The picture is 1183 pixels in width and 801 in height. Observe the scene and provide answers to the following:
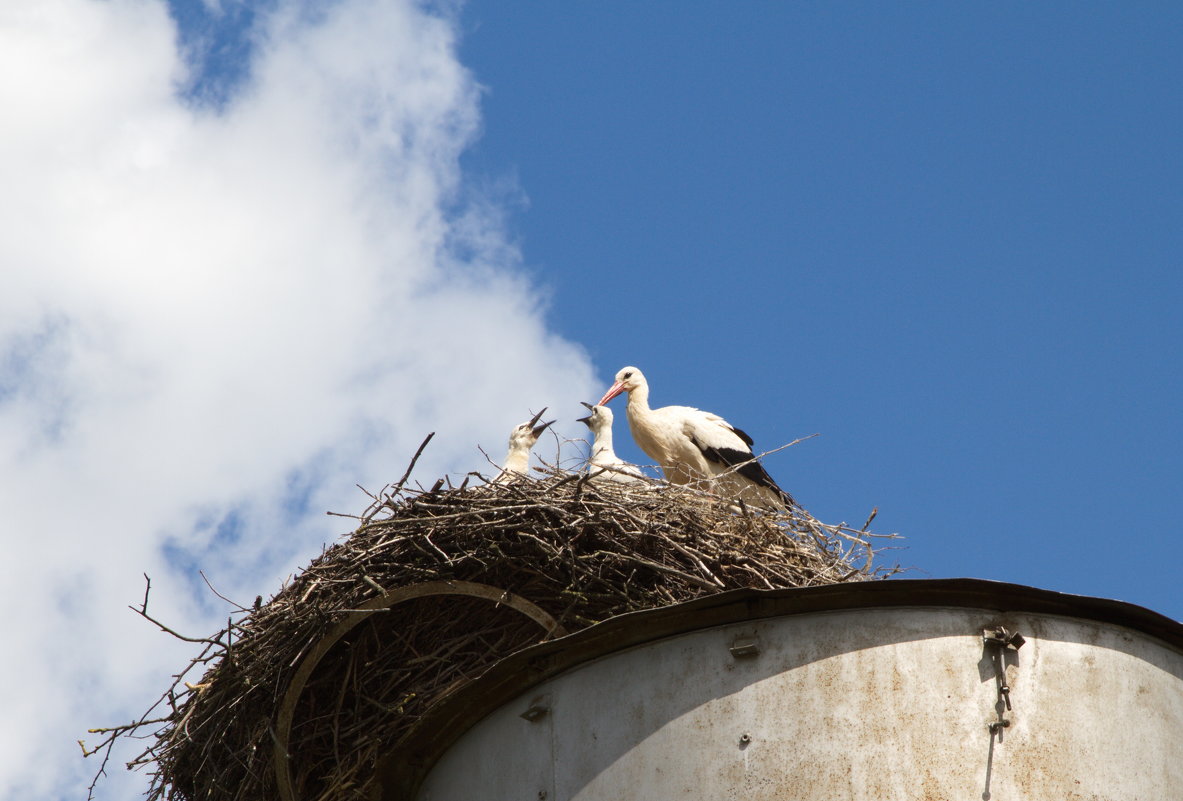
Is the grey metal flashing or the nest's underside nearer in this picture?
the grey metal flashing

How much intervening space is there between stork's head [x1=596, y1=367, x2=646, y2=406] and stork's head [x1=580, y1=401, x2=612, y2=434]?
53 centimetres

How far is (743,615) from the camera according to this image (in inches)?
237

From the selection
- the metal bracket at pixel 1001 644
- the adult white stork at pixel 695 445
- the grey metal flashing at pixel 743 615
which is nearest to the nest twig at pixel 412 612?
the grey metal flashing at pixel 743 615

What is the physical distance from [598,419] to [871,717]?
19.5ft

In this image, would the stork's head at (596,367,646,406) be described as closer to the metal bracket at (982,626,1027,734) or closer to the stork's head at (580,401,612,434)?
the stork's head at (580,401,612,434)

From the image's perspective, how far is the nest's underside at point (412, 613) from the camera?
24.8 ft

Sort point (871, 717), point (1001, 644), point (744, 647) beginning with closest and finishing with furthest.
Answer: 1. point (871, 717)
2. point (1001, 644)
3. point (744, 647)

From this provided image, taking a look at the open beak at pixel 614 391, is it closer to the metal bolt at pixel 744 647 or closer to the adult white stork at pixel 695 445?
the adult white stork at pixel 695 445

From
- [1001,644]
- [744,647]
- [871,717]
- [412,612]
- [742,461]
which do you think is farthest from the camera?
[742,461]

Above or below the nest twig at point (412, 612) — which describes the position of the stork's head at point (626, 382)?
above

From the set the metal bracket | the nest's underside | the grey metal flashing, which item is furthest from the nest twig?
the metal bracket

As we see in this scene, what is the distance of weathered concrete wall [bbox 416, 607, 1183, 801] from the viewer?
18.0 ft

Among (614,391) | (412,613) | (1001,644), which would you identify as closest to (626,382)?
(614,391)

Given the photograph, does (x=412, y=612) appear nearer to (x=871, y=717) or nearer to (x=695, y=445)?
(x=871, y=717)
